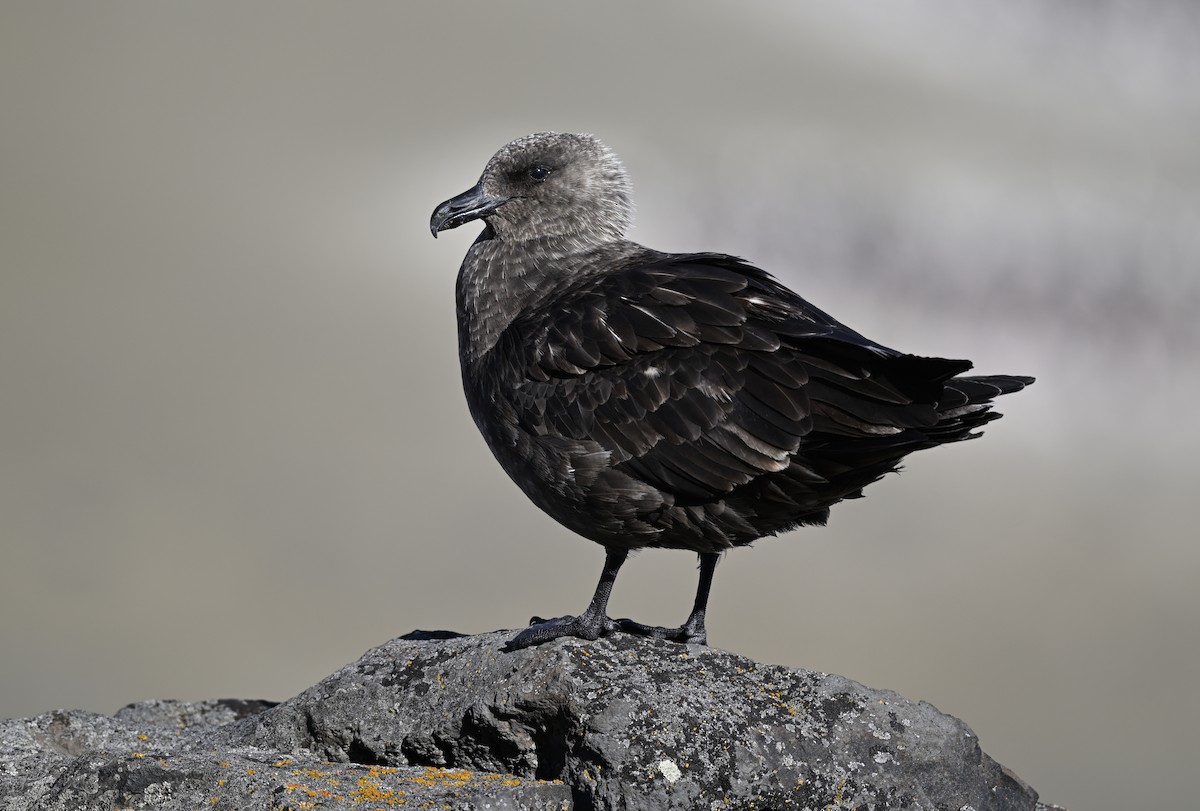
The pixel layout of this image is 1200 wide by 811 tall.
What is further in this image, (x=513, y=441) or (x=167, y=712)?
(x=167, y=712)

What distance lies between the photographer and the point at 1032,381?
5.43m

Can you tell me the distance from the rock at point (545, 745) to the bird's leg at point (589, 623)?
130 millimetres

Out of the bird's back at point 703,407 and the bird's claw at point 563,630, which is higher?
the bird's back at point 703,407

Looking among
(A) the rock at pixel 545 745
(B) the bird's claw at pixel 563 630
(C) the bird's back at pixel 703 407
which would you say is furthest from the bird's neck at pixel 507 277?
(A) the rock at pixel 545 745

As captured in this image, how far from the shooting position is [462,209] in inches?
280

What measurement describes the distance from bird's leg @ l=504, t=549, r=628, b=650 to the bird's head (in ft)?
6.61

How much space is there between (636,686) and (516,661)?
595 mm

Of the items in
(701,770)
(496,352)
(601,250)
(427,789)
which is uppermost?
(601,250)

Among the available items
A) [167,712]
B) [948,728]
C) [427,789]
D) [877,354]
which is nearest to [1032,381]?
[877,354]

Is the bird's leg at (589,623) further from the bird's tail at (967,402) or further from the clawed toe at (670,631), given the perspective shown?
the bird's tail at (967,402)

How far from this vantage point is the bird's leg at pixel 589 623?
575 centimetres

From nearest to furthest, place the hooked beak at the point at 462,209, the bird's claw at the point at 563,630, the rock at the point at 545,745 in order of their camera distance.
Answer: the rock at the point at 545,745
the bird's claw at the point at 563,630
the hooked beak at the point at 462,209

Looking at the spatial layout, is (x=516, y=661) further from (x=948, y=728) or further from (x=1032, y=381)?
(x=1032, y=381)

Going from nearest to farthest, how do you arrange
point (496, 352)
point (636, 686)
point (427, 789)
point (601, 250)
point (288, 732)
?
1. point (427, 789)
2. point (636, 686)
3. point (288, 732)
4. point (496, 352)
5. point (601, 250)
